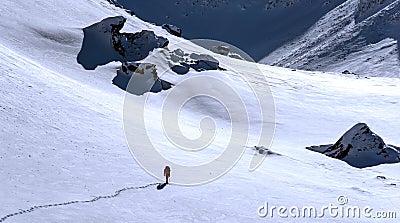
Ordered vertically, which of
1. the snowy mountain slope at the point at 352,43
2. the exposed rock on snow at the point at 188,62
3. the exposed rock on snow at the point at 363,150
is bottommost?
the exposed rock on snow at the point at 188,62

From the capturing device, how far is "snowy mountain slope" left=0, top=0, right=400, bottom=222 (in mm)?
13867

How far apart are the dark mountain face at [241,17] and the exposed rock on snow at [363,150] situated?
179 feet

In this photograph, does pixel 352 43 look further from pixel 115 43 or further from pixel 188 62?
pixel 115 43

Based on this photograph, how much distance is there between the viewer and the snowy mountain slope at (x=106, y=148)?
45.5 feet

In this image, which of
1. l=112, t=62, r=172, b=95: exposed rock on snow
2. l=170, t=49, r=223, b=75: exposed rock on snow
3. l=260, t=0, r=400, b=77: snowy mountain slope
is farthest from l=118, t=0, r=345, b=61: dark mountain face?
l=112, t=62, r=172, b=95: exposed rock on snow

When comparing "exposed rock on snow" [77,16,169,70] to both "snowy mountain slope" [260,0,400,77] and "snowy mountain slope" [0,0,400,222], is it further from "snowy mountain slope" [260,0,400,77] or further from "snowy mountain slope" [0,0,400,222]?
"snowy mountain slope" [260,0,400,77]

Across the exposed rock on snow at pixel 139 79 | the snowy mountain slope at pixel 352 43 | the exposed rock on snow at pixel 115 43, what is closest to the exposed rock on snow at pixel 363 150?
the exposed rock on snow at pixel 139 79

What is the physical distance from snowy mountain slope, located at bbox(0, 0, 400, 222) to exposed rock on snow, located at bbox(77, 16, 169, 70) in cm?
101

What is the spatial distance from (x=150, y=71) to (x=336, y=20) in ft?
171

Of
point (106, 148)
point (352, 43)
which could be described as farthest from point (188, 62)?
point (352, 43)

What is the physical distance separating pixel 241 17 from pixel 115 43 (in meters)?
59.0

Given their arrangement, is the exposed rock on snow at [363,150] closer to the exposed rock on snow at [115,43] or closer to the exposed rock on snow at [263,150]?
the exposed rock on snow at [263,150]

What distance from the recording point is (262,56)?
7956 centimetres

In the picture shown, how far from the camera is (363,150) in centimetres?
2733
